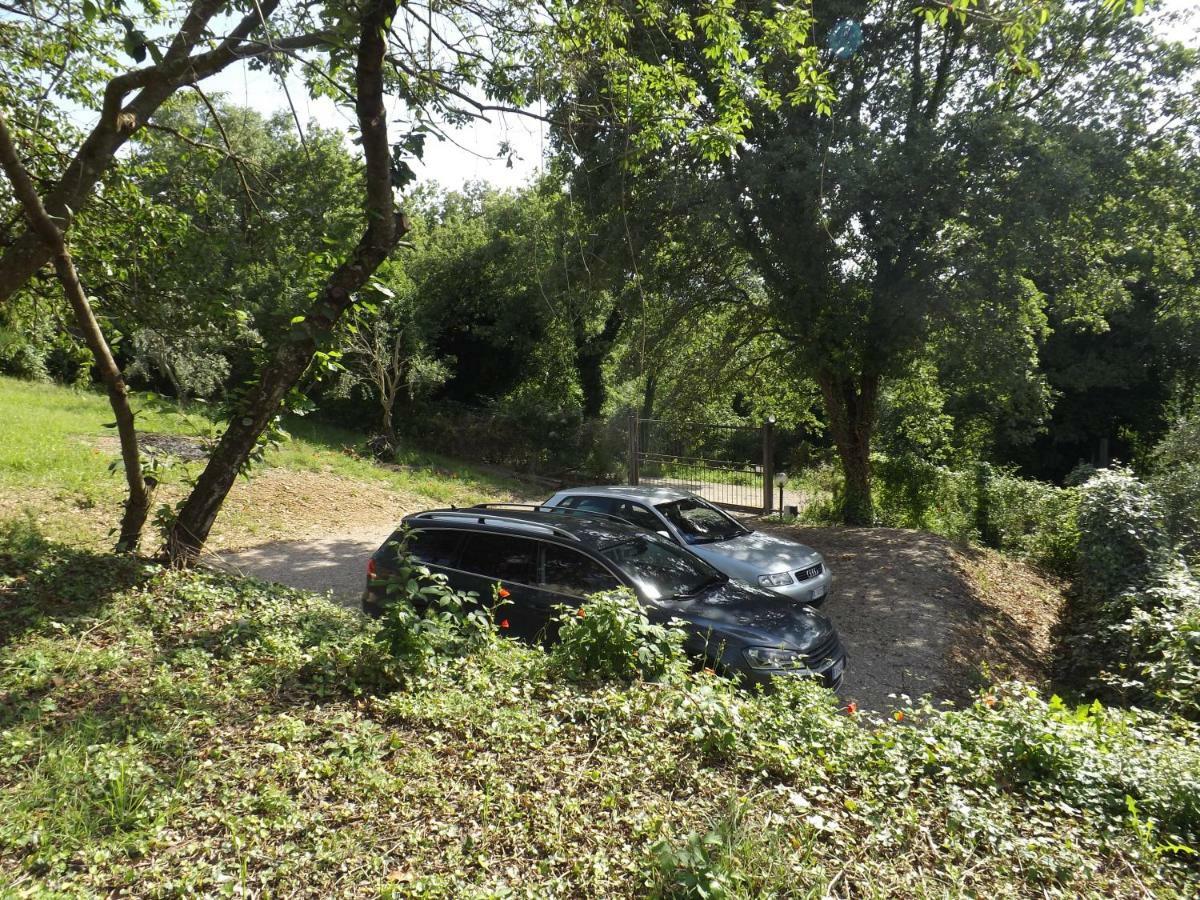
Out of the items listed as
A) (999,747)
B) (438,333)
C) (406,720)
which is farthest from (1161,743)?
(438,333)

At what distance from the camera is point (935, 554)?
10977 mm

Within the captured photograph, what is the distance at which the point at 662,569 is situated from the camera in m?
5.98

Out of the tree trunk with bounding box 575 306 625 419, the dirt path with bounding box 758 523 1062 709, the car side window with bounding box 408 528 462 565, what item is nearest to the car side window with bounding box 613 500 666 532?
the dirt path with bounding box 758 523 1062 709

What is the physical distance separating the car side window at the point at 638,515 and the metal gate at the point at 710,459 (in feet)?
21.1

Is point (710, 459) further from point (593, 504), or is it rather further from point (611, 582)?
point (611, 582)

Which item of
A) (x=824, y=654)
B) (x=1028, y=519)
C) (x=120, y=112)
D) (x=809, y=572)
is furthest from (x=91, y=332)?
(x=1028, y=519)

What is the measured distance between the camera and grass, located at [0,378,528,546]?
927 centimetres

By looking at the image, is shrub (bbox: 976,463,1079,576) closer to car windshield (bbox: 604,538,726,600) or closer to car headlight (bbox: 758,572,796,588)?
car headlight (bbox: 758,572,796,588)

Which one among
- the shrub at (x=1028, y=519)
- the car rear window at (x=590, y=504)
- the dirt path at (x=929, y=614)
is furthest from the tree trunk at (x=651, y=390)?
the shrub at (x=1028, y=519)

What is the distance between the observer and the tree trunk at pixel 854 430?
528 inches

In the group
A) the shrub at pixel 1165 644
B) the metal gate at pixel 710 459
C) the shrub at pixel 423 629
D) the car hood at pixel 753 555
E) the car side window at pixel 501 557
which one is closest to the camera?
the shrub at pixel 423 629

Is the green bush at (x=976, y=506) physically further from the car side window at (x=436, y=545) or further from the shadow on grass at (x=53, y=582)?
the shadow on grass at (x=53, y=582)

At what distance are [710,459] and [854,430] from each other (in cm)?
322

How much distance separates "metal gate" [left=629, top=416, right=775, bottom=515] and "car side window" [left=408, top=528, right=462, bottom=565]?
915cm
